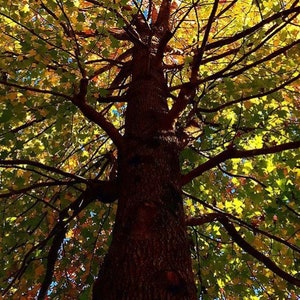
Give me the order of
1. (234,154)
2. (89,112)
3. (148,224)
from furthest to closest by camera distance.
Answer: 1. (89,112)
2. (234,154)
3. (148,224)

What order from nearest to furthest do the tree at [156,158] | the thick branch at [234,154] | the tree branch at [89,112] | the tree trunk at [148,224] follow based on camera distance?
the tree trunk at [148,224] → the tree at [156,158] → the thick branch at [234,154] → the tree branch at [89,112]

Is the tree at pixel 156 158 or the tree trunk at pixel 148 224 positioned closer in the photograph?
the tree trunk at pixel 148 224

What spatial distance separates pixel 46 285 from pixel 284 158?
2.78 m

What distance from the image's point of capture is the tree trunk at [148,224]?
1954 millimetres

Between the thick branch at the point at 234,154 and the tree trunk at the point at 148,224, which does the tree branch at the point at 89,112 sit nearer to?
the tree trunk at the point at 148,224

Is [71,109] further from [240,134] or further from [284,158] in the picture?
[284,158]

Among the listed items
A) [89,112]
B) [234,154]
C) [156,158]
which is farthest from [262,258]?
[89,112]

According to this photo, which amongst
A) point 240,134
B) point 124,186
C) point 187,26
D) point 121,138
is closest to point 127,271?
point 124,186

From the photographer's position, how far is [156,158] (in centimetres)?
288

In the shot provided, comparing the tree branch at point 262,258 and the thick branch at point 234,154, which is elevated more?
the thick branch at point 234,154

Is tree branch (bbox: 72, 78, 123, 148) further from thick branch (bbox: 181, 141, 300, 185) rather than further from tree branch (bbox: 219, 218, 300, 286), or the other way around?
tree branch (bbox: 219, 218, 300, 286)

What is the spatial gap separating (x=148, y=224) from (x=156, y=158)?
0.68m

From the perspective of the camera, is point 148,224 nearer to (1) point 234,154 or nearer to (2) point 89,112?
(1) point 234,154

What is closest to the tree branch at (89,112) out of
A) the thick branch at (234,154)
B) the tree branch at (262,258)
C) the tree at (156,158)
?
the tree at (156,158)
